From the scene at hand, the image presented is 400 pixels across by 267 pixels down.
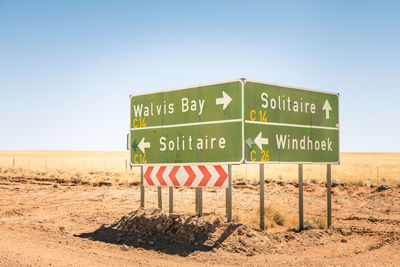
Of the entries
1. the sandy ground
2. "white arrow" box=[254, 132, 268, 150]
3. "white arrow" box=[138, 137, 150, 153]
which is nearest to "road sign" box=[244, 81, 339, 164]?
"white arrow" box=[254, 132, 268, 150]

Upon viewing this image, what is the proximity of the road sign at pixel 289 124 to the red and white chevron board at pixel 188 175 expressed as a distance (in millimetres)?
872

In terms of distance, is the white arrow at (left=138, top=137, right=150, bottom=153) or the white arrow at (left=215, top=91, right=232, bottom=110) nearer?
the white arrow at (left=215, top=91, right=232, bottom=110)

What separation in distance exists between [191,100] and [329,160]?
4512mm

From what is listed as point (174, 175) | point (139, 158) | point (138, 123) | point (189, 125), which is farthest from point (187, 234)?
point (138, 123)

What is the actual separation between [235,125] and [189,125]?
1553 mm

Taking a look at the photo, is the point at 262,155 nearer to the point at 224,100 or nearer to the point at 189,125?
the point at 224,100

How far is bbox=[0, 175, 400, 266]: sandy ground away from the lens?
9578mm

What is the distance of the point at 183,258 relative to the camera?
9852mm

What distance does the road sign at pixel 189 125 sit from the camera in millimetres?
11023

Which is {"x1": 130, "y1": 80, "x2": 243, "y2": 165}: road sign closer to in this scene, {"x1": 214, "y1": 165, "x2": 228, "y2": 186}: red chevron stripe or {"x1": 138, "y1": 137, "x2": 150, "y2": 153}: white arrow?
{"x1": 138, "y1": 137, "x2": 150, "y2": 153}: white arrow

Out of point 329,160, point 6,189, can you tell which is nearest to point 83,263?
point 329,160

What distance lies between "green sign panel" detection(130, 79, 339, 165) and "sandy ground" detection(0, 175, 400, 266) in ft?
7.08

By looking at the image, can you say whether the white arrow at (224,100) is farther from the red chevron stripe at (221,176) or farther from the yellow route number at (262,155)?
the red chevron stripe at (221,176)

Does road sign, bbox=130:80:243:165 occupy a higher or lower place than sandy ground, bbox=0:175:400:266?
higher
